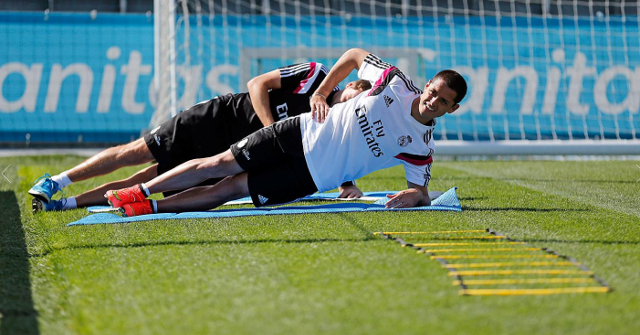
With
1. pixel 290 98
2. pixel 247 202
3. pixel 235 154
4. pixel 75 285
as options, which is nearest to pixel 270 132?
pixel 235 154

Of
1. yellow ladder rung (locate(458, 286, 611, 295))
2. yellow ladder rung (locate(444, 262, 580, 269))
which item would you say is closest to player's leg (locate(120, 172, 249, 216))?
yellow ladder rung (locate(444, 262, 580, 269))

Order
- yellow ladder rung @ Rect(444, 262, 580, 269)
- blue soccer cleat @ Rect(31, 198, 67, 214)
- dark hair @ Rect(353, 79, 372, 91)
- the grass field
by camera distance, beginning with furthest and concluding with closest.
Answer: blue soccer cleat @ Rect(31, 198, 67, 214) < dark hair @ Rect(353, 79, 372, 91) < yellow ladder rung @ Rect(444, 262, 580, 269) < the grass field

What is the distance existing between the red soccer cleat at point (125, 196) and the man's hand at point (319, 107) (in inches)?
48.2

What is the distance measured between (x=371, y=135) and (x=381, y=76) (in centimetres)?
41

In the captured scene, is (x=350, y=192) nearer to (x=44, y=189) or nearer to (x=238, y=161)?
(x=238, y=161)

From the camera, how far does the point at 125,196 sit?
4.89m

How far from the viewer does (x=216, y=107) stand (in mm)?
5539

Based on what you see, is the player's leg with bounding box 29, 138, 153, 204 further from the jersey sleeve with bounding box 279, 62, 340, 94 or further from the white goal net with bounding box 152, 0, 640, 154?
the white goal net with bounding box 152, 0, 640, 154

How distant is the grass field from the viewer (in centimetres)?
252

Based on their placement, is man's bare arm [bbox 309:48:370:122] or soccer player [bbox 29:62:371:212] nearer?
man's bare arm [bbox 309:48:370:122]

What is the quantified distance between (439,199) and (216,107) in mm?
1723

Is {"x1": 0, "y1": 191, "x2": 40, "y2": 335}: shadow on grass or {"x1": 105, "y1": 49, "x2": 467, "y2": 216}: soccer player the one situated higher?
{"x1": 105, "y1": 49, "x2": 467, "y2": 216}: soccer player

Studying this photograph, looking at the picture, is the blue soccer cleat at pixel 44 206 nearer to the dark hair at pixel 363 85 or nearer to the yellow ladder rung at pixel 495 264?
the dark hair at pixel 363 85

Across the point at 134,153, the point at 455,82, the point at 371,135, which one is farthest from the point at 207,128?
the point at 455,82
